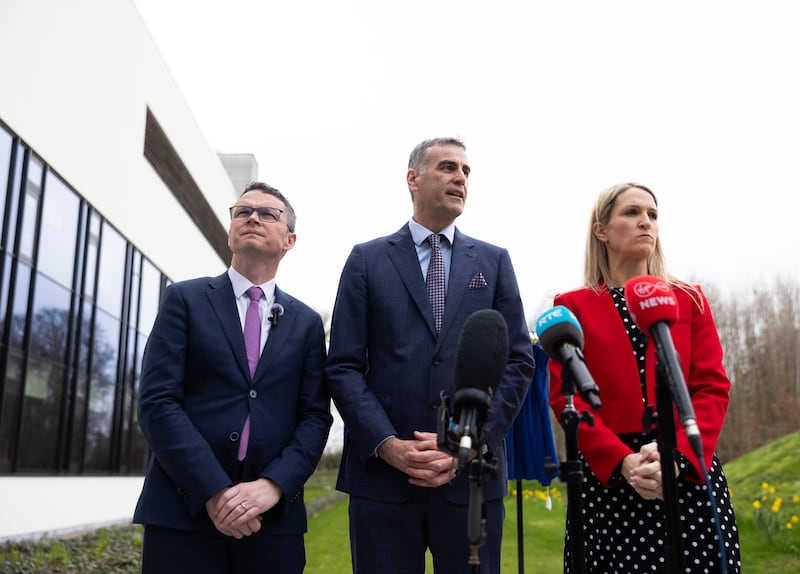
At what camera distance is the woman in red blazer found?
2.57 m

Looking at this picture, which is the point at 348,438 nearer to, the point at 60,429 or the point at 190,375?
the point at 190,375

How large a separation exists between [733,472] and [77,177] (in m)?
12.5

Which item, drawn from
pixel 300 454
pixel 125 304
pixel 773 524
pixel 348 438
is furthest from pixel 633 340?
pixel 125 304

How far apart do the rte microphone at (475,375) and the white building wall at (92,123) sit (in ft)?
32.7

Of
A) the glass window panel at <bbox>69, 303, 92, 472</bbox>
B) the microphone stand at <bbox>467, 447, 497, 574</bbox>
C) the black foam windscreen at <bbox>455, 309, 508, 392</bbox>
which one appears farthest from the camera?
the glass window panel at <bbox>69, 303, 92, 472</bbox>

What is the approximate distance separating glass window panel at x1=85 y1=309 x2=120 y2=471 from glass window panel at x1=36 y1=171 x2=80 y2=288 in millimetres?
2033

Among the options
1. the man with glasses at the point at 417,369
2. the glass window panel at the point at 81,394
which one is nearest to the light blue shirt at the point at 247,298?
the man with glasses at the point at 417,369

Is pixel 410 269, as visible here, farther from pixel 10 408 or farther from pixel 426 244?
pixel 10 408

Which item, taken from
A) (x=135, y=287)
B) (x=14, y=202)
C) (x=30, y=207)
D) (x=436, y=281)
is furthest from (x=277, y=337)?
(x=135, y=287)

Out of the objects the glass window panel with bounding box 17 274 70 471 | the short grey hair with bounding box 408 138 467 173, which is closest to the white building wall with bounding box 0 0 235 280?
the glass window panel with bounding box 17 274 70 471

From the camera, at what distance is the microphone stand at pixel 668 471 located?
1883 mm

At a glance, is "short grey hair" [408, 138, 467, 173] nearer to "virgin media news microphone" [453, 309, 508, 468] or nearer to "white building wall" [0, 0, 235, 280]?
"virgin media news microphone" [453, 309, 508, 468]

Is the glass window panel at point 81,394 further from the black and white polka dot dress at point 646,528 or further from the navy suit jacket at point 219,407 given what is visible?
the black and white polka dot dress at point 646,528

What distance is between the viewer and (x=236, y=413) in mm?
2889
